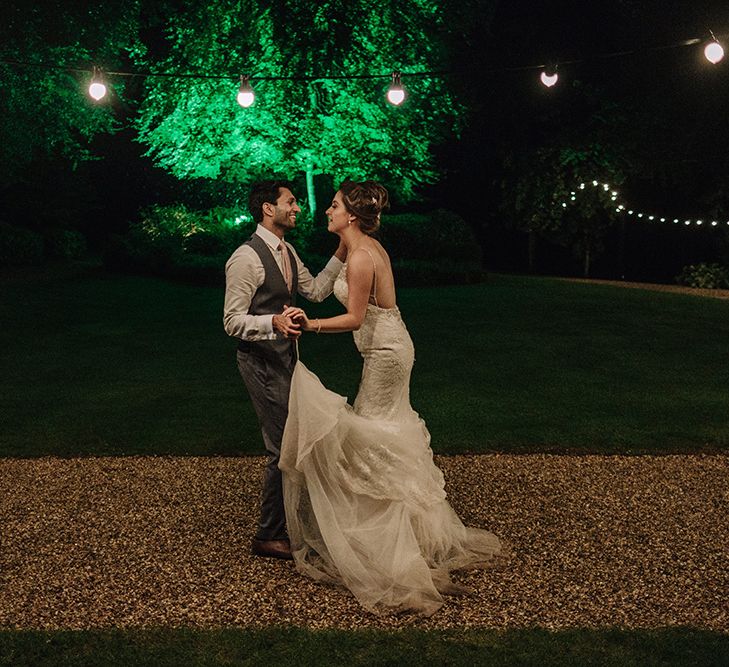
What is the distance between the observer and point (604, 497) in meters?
5.72

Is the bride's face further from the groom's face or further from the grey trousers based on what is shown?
the grey trousers

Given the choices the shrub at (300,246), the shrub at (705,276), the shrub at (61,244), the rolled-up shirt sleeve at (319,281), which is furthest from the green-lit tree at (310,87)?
the rolled-up shirt sleeve at (319,281)

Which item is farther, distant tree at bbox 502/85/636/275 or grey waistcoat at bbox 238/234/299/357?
distant tree at bbox 502/85/636/275

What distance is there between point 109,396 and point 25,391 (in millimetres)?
972

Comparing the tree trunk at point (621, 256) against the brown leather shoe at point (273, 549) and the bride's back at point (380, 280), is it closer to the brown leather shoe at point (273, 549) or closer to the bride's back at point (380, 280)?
the bride's back at point (380, 280)

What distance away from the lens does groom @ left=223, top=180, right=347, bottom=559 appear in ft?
14.5

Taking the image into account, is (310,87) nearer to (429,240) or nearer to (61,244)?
(429,240)

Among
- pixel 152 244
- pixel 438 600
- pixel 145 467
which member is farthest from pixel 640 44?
pixel 438 600

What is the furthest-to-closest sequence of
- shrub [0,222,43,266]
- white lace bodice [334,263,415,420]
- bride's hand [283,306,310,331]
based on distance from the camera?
shrub [0,222,43,266], white lace bodice [334,263,415,420], bride's hand [283,306,310,331]

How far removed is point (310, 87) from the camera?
2178cm

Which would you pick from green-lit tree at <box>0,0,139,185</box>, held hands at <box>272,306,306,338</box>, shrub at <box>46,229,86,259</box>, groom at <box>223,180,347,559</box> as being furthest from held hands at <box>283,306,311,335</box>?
shrub at <box>46,229,86,259</box>

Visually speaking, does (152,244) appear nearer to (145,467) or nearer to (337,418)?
(145,467)

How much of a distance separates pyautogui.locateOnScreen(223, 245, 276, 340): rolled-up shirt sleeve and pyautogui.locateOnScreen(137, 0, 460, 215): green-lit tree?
17852 mm

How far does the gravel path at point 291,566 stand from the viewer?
13.2ft
